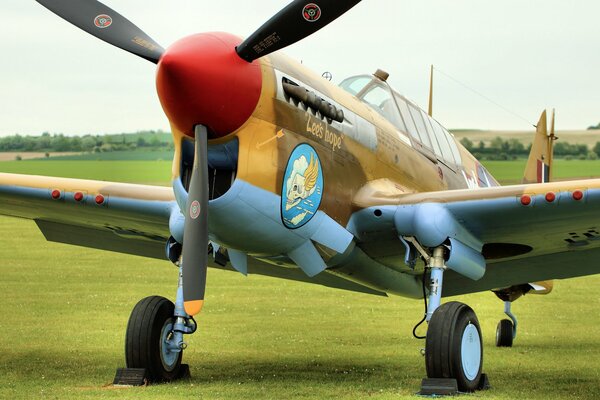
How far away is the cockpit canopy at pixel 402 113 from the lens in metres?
10.5

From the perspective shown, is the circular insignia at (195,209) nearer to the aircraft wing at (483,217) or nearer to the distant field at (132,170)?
the aircraft wing at (483,217)

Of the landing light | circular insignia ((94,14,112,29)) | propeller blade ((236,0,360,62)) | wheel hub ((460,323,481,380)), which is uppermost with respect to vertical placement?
circular insignia ((94,14,112,29))

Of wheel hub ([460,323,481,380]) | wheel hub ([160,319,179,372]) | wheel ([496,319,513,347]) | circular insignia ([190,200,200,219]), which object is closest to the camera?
circular insignia ([190,200,200,219])

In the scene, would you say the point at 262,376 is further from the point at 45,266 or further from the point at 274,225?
the point at 45,266

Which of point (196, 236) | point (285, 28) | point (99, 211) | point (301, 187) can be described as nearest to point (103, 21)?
point (285, 28)

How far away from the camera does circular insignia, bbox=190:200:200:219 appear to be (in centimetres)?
790

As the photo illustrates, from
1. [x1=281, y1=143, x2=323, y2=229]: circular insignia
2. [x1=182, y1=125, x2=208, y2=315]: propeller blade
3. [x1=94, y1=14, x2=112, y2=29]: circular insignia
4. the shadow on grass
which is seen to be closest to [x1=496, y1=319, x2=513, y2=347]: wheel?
the shadow on grass

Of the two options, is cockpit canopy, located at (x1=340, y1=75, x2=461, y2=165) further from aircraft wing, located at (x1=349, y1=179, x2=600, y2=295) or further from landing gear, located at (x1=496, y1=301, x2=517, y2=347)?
landing gear, located at (x1=496, y1=301, x2=517, y2=347)

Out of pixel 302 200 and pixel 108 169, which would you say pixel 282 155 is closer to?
pixel 302 200

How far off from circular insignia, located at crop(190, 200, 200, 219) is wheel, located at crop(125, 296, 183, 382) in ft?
5.49

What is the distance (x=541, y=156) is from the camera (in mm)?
14375

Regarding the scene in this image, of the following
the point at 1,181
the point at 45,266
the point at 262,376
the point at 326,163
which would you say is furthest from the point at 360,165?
the point at 45,266

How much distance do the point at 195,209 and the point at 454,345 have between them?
2448 millimetres

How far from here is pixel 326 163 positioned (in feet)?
28.6
